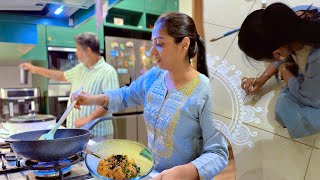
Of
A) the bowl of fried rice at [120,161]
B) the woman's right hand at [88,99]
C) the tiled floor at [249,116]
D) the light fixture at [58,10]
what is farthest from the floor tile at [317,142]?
the light fixture at [58,10]

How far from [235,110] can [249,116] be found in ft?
0.15

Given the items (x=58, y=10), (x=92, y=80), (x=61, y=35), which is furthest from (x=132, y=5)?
(x=58, y=10)

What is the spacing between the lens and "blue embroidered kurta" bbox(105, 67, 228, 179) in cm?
73

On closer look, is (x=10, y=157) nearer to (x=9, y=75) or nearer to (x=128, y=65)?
(x=9, y=75)

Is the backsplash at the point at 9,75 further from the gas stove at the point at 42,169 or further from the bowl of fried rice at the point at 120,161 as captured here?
the bowl of fried rice at the point at 120,161

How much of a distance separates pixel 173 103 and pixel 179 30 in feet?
0.73

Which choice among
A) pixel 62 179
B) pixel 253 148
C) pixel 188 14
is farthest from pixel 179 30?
pixel 62 179

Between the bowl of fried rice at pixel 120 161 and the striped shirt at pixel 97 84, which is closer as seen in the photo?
the bowl of fried rice at pixel 120 161

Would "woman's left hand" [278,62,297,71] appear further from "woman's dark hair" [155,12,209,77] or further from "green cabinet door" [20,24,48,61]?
"green cabinet door" [20,24,48,61]

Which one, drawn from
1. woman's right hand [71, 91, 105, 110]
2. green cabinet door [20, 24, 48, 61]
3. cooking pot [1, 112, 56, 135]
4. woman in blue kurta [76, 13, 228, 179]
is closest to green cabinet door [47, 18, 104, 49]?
green cabinet door [20, 24, 48, 61]

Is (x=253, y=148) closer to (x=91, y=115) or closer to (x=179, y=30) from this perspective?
(x=179, y=30)

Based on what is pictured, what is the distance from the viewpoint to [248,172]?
0.75 m

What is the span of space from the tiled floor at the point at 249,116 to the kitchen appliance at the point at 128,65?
1841mm

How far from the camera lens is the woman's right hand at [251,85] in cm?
69
